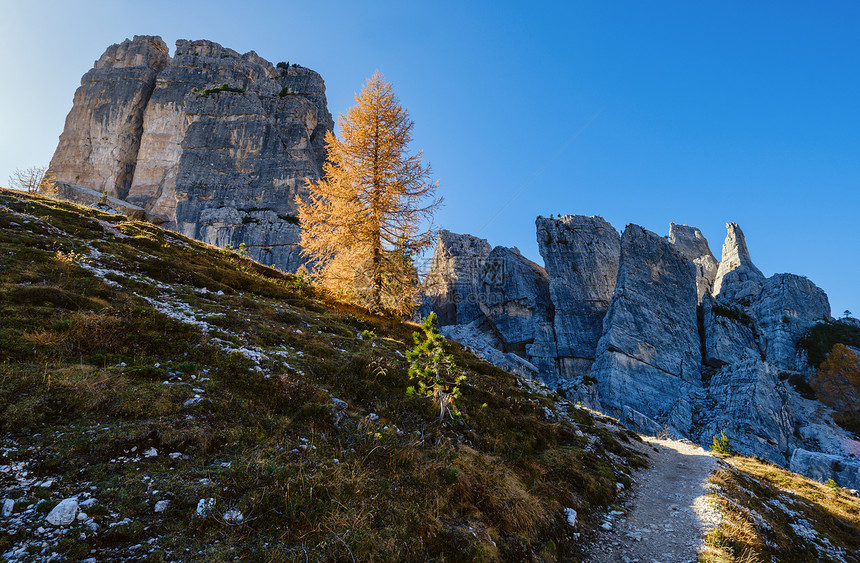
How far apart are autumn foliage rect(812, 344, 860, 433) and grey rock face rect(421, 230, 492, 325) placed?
55.5m

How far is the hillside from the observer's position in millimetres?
4684

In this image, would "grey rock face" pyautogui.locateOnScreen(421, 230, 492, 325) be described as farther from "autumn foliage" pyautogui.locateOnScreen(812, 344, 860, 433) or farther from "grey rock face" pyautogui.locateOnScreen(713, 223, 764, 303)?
"autumn foliage" pyautogui.locateOnScreen(812, 344, 860, 433)

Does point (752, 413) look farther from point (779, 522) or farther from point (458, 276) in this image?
point (458, 276)

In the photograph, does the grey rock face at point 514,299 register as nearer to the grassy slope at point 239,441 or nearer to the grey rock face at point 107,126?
the grassy slope at point 239,441

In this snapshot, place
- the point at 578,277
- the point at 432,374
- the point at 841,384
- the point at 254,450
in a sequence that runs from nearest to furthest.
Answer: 1. the point at 254,450
2. the point at 432,374
3. the point at 841,384
4. the point at 578,277

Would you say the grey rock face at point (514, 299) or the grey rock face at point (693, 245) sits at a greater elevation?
the grey rock face at point (693, 245)

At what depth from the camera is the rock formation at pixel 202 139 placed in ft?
253

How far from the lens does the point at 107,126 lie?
88.8 m

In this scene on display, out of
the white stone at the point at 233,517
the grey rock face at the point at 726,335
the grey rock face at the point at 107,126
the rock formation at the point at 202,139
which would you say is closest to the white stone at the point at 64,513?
the white stone at the point at 233,517

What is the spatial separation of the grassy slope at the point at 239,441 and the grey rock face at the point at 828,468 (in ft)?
96.9

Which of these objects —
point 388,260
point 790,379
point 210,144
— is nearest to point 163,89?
point 210,144

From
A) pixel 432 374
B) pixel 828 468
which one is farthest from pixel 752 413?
pixel 432 374

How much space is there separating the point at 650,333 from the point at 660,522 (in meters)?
59.5

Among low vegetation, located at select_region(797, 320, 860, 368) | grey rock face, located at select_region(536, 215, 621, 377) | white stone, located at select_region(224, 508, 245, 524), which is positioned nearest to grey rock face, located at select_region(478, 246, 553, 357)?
grey rock face, located at select_region(536, 215, 621, 377)
